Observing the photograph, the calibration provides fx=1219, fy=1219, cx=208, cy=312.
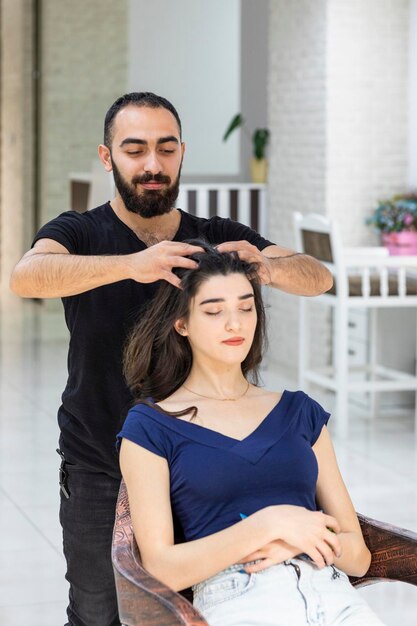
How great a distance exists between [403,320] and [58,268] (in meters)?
4.51

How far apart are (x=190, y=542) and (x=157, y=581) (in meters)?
0.11

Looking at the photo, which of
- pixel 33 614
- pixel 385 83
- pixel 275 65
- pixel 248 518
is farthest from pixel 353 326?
pixel 248 518

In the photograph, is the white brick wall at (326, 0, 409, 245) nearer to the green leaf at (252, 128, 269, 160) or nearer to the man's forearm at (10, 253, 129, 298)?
the green leaf at (252, 128, 269, 160)

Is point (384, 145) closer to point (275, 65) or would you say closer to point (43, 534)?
point (275, 65)

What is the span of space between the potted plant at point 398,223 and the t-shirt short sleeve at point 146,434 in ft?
15.4

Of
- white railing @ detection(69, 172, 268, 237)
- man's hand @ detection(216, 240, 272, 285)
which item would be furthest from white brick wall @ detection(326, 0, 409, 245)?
man's hand @ detection(216, 240, 272, 285)

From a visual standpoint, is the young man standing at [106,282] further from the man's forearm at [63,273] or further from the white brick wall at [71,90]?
the white brick wall at [71,90]

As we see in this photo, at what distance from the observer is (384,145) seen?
23.3 feet

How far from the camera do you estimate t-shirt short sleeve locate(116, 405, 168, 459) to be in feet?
6.69

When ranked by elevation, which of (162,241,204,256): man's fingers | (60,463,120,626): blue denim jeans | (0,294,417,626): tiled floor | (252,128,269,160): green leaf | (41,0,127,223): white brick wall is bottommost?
(0,294,417,626): tiled floor

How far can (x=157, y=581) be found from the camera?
1874 millimetres

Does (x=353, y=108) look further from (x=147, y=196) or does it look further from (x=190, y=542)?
(x=190, y=542)

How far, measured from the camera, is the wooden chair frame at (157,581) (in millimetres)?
1811

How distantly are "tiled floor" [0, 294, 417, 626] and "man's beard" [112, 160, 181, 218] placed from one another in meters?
1.60
